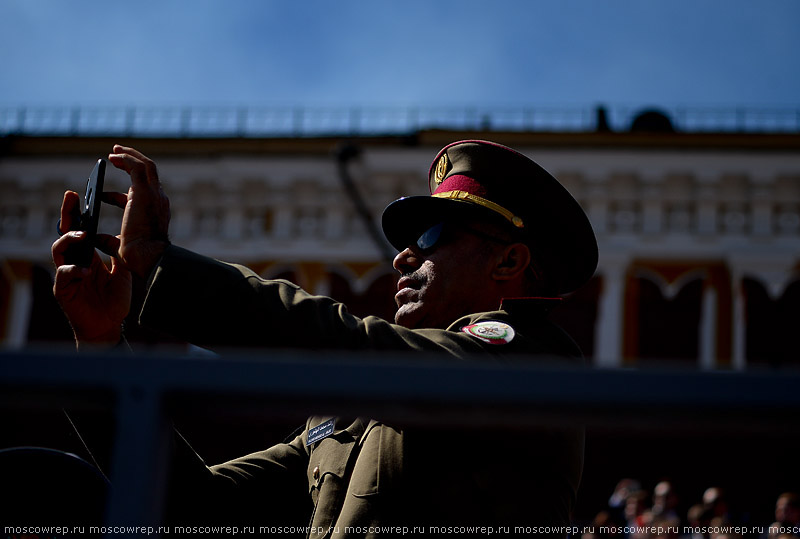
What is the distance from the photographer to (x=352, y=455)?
234cm

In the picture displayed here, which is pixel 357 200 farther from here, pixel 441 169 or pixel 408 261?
pixel 408 261

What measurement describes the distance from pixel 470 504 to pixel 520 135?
12.0 m

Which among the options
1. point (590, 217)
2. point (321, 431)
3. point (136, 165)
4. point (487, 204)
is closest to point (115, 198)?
point (136, 165)

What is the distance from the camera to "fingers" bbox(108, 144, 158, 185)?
195cm

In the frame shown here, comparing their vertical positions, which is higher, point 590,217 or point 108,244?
point 590,217

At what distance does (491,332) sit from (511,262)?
478 mm

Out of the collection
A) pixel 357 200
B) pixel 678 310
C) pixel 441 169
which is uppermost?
pixel 357 200

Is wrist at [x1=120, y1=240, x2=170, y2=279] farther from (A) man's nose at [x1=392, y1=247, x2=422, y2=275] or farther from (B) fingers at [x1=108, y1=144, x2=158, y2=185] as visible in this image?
(A) man's nose at [x1=392, y1=247, x2=422, y2=275]

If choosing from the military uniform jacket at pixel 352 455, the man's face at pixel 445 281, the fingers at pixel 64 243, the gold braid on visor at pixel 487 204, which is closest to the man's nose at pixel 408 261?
the man's face at pixel 445 281

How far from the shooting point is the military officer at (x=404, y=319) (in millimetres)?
1825

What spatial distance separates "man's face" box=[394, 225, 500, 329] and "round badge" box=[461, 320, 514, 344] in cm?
29

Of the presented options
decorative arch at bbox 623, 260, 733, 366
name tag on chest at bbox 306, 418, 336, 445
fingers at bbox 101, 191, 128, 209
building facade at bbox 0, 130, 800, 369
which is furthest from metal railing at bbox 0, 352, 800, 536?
decorative arch at bbox 623, 260, 733, 366

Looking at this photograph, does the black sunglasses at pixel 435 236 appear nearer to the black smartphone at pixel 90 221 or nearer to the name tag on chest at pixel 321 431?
the name tag on chest at pixel 321 431

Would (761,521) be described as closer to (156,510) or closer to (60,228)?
(60,228)
